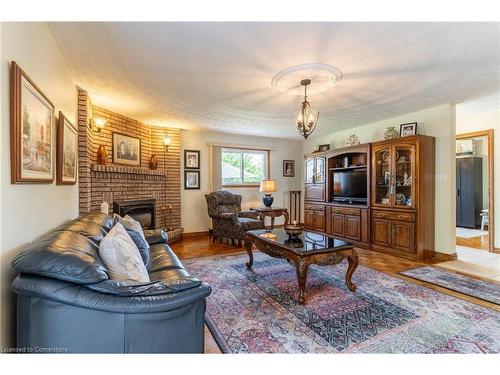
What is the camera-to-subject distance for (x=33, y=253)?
1.13m

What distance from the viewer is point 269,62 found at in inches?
92.7

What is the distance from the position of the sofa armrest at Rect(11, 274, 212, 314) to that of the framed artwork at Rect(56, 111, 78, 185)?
1342mm

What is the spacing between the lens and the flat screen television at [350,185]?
4672 millimetres

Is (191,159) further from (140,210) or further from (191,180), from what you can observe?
(140,210)

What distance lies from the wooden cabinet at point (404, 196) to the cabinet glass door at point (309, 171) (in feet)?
5.18

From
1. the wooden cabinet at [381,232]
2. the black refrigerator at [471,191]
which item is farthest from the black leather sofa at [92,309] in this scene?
the black refrigerator at [471,191]

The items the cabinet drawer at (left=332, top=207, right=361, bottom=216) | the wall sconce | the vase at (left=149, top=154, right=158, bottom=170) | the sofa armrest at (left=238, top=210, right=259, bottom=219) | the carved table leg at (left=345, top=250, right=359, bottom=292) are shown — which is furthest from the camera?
the sofa armrest at (left=238, top=210, right=259, bottom=219)

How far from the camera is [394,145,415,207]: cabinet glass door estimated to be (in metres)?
3.78

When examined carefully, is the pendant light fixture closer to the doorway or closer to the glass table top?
the glass table top

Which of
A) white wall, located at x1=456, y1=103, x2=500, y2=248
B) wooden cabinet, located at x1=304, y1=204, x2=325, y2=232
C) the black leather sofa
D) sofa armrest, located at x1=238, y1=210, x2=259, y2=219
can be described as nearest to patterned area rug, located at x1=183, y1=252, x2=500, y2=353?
the black leather sofa

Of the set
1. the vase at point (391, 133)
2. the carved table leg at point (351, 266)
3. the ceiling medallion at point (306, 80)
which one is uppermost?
the ceiling medallion at point (306, 80)

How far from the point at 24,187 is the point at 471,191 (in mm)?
8315

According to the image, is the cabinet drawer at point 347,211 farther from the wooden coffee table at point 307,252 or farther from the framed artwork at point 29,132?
the framed artwork at point 29,132
